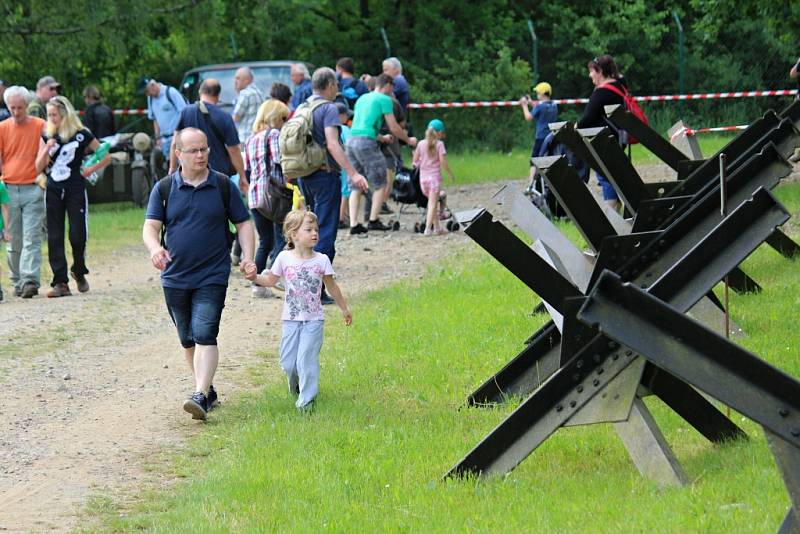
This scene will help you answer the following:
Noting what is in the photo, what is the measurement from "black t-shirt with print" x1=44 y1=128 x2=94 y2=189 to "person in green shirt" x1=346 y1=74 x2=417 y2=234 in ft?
13.7

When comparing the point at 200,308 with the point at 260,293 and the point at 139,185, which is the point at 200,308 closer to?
the point at 260,293

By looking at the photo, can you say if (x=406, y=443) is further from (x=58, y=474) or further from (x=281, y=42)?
(x=281, y=42)

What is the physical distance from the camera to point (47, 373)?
986 cm

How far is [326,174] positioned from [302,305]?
166 inches

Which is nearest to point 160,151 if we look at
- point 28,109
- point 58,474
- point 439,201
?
point 439,201

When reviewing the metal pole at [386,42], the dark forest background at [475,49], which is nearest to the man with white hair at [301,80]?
the dark forest background at [475,49]

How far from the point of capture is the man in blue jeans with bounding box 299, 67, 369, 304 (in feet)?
39.8

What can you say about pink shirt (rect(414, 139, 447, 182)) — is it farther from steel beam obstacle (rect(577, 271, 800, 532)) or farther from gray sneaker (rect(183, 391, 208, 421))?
steel beam obstacle (rect(577, 271, 800, 532))

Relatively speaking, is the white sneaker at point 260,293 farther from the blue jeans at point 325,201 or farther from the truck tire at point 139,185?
the truck tire at point 139,185

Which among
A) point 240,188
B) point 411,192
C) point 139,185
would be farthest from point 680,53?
point 240,188

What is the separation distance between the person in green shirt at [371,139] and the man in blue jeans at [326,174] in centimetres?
462

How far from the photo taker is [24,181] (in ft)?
45.2

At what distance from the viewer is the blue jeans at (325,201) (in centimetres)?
1211

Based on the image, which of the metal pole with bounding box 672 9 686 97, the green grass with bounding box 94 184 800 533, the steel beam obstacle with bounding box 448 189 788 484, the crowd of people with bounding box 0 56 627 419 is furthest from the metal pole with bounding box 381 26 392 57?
the steel beam obstacle with bounding box 448 189 788 484
